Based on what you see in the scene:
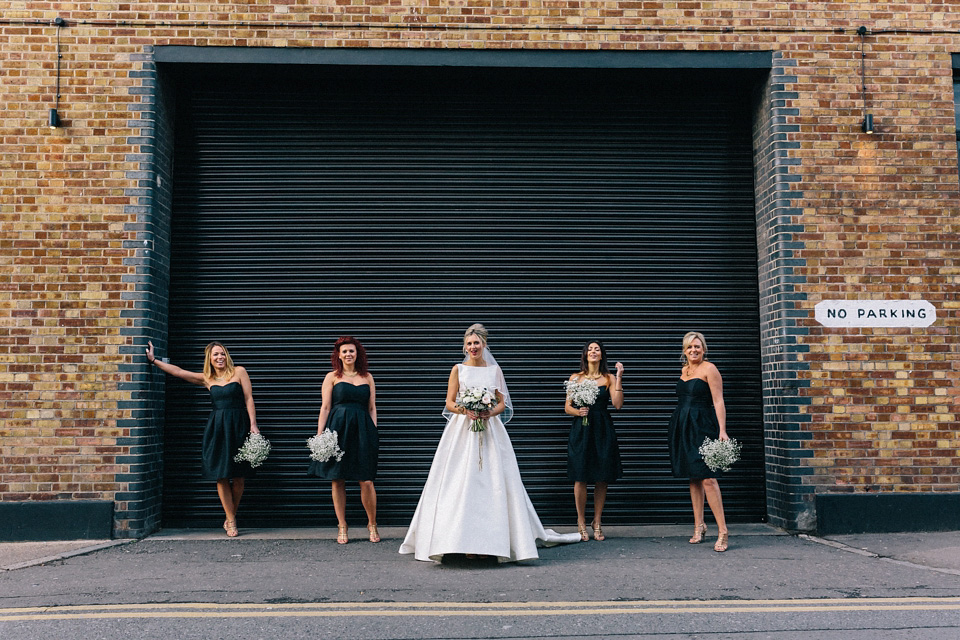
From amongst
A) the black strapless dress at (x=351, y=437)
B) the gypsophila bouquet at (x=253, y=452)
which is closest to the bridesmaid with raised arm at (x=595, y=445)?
the black strapless dress at (x=351, y=437)

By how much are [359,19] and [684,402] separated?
A: 5334mm

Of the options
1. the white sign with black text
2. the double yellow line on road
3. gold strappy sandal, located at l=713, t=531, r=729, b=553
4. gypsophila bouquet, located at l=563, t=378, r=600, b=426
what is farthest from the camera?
the white sign with black text

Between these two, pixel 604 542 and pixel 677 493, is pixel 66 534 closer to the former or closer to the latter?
pixel 604 542

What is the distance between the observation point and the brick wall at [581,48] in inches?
310

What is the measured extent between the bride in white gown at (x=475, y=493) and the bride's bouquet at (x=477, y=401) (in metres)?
0.05

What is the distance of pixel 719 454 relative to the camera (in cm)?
710

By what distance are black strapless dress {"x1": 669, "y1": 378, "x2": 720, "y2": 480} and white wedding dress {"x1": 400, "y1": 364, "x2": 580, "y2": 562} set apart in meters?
1.53

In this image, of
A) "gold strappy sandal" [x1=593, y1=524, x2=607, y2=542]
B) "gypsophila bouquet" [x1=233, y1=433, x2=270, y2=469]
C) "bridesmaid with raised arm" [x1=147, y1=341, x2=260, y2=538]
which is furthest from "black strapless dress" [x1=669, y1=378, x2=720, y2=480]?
"bridesmaid with raised arm" [x1=147, y1=341, x2=260, y2=538]

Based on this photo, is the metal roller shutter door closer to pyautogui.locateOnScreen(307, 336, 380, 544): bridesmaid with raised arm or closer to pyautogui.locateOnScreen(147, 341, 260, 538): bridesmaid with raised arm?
pyautogui.locateOnScreen(147, 341, 260, 538): bridesmaid with raised arm

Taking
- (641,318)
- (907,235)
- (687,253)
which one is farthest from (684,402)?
(907,235)

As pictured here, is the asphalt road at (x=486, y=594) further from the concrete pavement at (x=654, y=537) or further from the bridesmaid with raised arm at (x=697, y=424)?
the bridesmaid with raised arm at (x=697, y=424)

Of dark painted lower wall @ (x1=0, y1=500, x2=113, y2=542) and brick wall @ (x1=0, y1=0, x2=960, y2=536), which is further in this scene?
brick wall @ (x1=0, y1=0, x2=960, y2=536)

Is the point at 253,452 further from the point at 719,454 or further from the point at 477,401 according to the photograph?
the point at 719,454

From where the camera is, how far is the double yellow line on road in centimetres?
500
